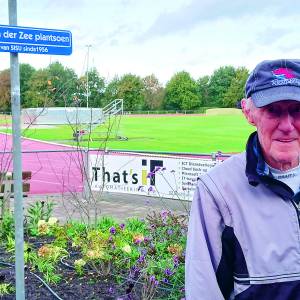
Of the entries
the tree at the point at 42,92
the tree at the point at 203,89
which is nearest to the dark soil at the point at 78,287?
the tree at the point at 42,92

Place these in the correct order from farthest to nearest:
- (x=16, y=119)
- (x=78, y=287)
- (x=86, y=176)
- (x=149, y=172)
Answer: (x=149, y=172), (x=86, y=176), (x=78, y=287), (x=16, y=119)

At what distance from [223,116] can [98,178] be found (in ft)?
254

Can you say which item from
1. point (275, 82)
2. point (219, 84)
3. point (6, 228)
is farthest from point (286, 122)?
point (219, 84)

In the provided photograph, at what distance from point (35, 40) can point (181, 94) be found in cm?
9519

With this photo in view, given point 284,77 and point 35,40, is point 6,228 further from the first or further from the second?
point 284,77

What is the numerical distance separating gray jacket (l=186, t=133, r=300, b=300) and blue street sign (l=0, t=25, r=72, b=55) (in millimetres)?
2087

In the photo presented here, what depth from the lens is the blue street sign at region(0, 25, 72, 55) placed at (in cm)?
354

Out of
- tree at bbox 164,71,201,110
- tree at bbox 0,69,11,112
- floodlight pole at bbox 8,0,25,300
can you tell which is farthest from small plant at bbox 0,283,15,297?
tree at bbox 164,71,201,110

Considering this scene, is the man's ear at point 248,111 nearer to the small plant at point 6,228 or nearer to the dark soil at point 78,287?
the dark soil at point 78,287

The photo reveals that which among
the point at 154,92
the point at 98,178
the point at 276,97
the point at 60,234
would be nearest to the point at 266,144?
the point at 276,97

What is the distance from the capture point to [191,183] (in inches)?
381

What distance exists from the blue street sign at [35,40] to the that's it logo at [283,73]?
2142 millimetres

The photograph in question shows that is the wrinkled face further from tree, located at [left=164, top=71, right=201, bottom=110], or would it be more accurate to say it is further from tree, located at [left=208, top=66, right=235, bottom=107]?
tree, located at [left=208, top=66, right=235, bottom=107]

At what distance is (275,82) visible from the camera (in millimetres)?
1836
